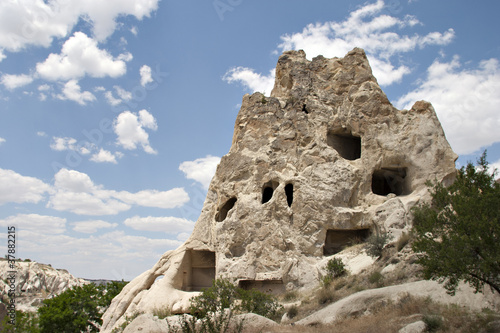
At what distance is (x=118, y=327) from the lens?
1711 cm

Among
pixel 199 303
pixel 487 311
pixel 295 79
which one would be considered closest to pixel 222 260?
pixel 199 303

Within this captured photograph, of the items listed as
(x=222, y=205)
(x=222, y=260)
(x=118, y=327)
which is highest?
(x=222, y=205)

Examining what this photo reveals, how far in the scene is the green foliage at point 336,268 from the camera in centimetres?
1612

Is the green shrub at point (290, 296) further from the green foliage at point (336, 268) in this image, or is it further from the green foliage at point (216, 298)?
the green foliage at point (216, 298)

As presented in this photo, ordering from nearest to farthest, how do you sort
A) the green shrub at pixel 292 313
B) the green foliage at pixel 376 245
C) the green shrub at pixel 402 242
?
the green shrub at pixel 292 313, the green shrub at pixel 402 242, the green foliage at pixel 376 245

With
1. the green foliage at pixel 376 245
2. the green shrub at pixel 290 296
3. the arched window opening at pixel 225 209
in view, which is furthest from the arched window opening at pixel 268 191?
the green foliage at pixel 376 245

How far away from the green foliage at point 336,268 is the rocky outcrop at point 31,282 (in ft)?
116

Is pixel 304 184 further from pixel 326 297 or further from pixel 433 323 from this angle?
pixel 433 323

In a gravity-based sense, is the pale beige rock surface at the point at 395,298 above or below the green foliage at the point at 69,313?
above

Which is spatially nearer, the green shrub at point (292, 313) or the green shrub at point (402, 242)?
the green shrub at point (292, 313)

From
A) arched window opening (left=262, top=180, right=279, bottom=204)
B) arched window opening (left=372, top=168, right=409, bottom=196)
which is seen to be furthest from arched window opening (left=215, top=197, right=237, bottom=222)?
arched window opening (left=372, top=168, right=409, bottom=196)

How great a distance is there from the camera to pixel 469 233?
7.82m

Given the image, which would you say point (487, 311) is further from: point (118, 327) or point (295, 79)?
point (295, 79)

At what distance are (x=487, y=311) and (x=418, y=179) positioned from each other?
10.6 meters
